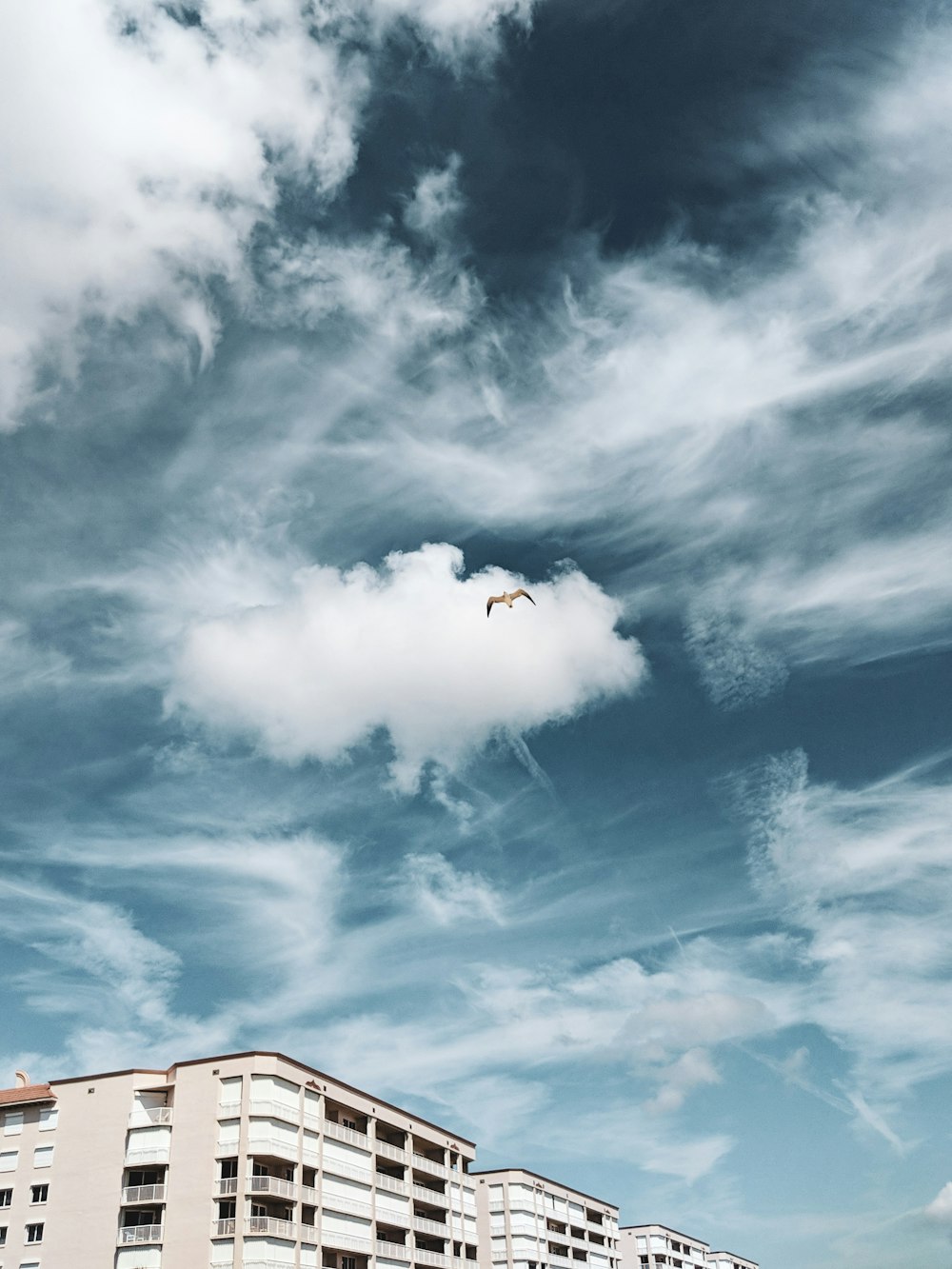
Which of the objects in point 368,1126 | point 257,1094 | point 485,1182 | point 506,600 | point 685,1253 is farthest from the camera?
point 685,1253

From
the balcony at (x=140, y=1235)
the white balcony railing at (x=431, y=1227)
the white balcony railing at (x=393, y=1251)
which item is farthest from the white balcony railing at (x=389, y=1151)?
the balcony at (x=140, y=1235)

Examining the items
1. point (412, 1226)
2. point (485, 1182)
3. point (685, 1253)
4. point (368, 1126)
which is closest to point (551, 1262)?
point (485, 1182)

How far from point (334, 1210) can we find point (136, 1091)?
55.1 feet

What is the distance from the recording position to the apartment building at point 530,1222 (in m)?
117

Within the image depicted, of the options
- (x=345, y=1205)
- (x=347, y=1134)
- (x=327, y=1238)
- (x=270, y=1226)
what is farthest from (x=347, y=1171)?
(x=270, y=1226)

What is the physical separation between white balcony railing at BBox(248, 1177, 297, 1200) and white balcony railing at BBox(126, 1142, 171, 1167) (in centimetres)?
606

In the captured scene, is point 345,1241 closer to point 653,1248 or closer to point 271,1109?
point 271,1109

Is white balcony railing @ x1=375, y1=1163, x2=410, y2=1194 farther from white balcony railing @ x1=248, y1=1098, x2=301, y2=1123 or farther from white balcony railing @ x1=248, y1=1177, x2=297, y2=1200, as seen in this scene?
white balcony railing @ x1=248, y1=1098, x2=301, y2=1123

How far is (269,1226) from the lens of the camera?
69.8 m

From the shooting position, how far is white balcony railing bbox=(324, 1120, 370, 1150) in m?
80.3

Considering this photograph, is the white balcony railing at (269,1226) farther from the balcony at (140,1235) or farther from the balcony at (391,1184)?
the balcony at (391,1184)

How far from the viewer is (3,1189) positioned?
243ft

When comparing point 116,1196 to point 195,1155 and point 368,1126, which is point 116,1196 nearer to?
point 195,1155

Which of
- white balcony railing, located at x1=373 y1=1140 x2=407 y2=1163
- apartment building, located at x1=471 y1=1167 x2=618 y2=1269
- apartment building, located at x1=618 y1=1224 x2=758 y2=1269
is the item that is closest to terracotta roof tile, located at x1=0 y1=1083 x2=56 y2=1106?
white balcony railing, located at x1=373 y1=1140 x2=407 y2=1163
